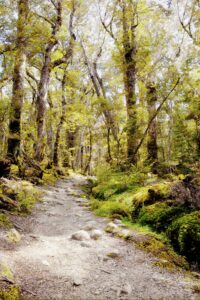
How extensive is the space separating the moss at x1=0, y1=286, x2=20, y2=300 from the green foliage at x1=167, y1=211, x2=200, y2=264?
2.46 meters

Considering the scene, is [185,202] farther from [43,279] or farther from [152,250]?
[43,279]

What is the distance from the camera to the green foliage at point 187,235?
372 centimetres

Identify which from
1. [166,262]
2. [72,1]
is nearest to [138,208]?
[166,262]

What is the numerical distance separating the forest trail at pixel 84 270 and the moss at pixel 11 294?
99 mm

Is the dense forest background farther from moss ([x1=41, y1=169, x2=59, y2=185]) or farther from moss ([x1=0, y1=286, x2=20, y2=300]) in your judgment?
moss ([x1=0, y1=286, x2=20, y2=300])

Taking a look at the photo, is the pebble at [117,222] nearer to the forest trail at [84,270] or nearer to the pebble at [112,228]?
the pebble at [112,228]

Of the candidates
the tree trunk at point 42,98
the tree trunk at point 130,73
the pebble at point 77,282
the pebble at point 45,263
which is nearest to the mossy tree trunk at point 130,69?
the tree trunk at point 130,73

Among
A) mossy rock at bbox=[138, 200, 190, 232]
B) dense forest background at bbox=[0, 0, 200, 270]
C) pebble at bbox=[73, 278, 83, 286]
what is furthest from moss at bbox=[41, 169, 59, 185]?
pebble at bbox=[73, 278, 83, 286]

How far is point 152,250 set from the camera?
4.05m

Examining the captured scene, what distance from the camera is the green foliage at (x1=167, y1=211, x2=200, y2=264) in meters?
3.72

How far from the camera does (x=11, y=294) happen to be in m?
2.42

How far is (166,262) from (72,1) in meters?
18.2

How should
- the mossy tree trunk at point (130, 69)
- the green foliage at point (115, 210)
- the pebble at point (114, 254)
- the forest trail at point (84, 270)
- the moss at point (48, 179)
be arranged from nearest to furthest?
the forest trail at point (84, 270), the pebble at point (114, 254), the green foliage at point (115, 210), the mossy tree trunk at point (130, 69), the moss at point (48, 179)

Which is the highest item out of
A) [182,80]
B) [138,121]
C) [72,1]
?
[72,1]
